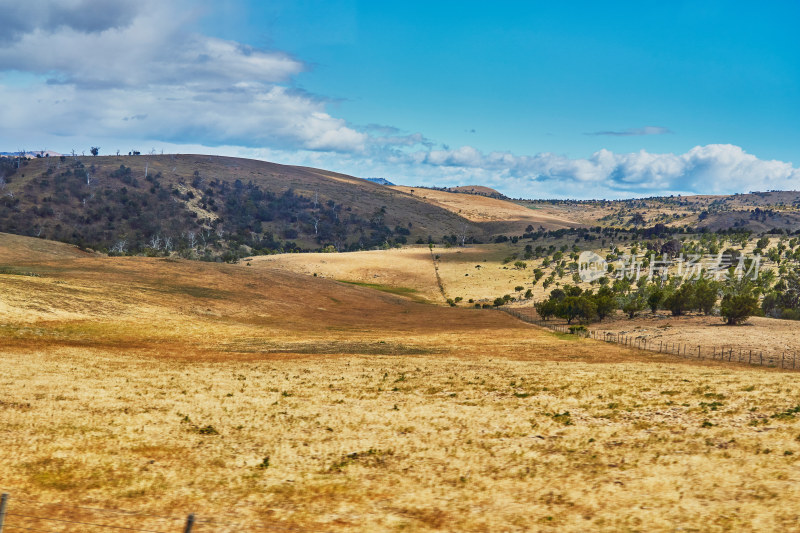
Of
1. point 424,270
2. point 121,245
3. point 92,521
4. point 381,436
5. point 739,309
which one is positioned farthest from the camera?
point 121,245

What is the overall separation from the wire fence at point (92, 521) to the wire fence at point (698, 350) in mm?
49242

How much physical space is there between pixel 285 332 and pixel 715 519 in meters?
53.5

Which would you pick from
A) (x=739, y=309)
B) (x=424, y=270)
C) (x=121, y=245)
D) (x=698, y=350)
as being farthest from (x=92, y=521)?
(x=121, y=245)

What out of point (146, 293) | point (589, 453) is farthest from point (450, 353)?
point (146, 293)

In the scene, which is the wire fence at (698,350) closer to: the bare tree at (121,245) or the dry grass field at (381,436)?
the dry grass field at (381,436)

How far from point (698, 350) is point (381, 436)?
4458 cm

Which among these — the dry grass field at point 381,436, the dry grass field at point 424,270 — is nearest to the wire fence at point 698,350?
the dry grass field at point 381,436

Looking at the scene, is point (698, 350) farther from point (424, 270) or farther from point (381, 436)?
point (424, 270)

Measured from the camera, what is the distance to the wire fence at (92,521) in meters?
16.8

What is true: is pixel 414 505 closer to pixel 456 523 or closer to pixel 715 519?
pixel 456 523

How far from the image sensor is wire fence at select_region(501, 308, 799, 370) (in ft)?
171

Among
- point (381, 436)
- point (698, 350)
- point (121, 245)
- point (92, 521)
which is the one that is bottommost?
point (92, 521)

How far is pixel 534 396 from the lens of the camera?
34000mm

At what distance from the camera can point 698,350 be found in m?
57.9
